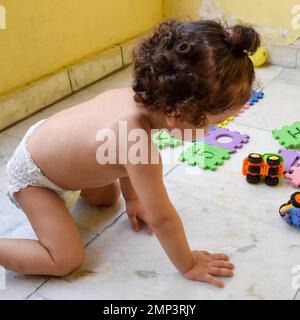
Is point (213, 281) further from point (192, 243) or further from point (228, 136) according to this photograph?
point (228, 136)

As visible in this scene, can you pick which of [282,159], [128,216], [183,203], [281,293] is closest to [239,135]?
[282,159]

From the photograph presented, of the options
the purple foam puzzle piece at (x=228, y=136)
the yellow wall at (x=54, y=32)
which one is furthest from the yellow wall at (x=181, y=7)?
the purple foam puzzle piece at (x=228, y=136)

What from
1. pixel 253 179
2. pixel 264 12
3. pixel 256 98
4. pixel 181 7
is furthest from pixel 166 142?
pixel 181 7

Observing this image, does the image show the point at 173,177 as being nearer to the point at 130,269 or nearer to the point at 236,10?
the point at 130,269

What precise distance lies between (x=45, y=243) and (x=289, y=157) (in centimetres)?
63

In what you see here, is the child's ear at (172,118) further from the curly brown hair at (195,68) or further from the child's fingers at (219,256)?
the child's fingers at (219,256)

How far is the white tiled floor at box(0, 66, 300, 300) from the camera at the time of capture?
2.53 ft

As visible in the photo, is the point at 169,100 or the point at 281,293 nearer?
the point at 169,100

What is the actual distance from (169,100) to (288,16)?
1.08 m

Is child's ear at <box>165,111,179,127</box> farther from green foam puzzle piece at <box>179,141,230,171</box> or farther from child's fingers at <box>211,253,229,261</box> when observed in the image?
green foam puzzle piece at <box>179,141,230,171</box>

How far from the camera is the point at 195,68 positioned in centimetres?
62

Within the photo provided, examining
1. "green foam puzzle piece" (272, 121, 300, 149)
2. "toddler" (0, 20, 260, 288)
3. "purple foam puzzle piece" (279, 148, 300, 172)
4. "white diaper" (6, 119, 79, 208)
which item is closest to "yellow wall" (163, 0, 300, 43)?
"green foam puzzle piece" (272, 121, 300, 149)

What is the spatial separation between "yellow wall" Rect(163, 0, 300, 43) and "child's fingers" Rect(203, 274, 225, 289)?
110 cm
